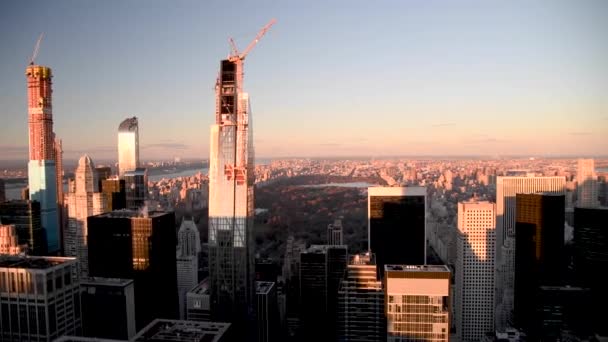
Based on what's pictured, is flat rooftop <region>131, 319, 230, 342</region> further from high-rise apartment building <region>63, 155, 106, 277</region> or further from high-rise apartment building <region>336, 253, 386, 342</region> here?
high-rise apartment building <region>63, 155, 106, 277</region>

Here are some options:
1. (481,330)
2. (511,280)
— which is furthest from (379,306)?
(511,280)

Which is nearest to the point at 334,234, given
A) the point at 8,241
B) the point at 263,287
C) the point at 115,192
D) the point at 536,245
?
the point at 263,287

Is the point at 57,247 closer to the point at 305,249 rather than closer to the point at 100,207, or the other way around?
the point at 100,207

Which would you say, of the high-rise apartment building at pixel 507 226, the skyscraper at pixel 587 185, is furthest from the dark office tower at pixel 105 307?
the skyscraper at pixel 587 185

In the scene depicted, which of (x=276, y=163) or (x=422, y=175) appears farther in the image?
(x=422, y=175)

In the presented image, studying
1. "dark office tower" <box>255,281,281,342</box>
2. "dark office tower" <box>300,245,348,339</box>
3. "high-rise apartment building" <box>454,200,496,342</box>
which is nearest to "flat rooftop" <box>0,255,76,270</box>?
"dark office tower" <box>255,281,281,342</box>

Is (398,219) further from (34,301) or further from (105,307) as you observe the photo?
(34,301)
